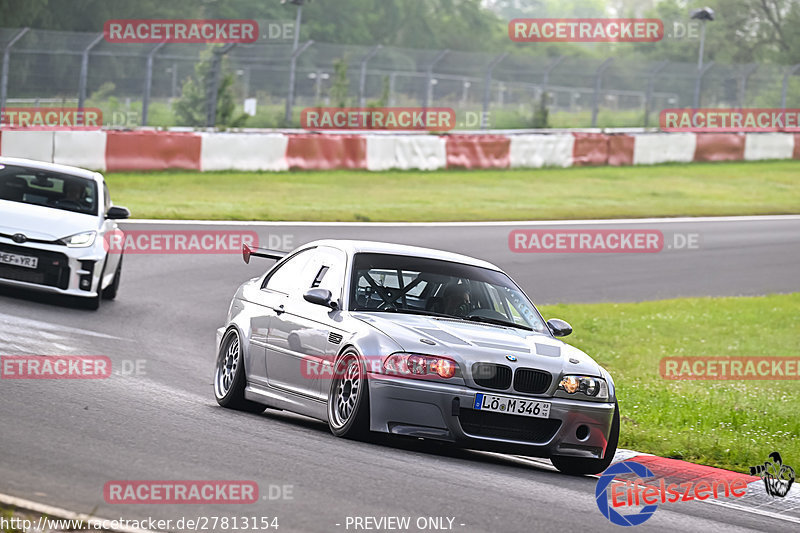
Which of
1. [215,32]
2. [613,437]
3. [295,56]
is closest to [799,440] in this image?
[613,437]

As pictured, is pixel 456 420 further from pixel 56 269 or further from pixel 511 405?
pixel 56 269

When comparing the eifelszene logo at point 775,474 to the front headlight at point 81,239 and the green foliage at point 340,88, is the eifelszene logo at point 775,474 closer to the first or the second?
the front headlight at point 81,239

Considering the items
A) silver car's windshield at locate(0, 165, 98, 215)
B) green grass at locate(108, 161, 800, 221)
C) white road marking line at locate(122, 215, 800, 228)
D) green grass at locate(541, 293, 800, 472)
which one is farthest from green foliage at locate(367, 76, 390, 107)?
silver car's windshield at locate(0, 165, 98, 215)

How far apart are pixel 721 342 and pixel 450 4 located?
269 feet

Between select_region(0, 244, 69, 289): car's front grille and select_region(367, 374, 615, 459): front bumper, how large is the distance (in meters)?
6.78

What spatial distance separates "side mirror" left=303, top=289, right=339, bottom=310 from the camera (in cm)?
873

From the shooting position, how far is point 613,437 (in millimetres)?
8383

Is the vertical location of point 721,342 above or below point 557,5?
below

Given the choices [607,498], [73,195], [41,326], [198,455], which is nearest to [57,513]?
[198,455]

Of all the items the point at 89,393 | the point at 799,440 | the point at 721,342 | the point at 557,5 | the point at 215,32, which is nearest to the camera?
the point at 89,393

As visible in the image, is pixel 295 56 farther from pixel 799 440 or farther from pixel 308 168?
pixel 799 440

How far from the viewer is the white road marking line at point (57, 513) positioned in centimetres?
529

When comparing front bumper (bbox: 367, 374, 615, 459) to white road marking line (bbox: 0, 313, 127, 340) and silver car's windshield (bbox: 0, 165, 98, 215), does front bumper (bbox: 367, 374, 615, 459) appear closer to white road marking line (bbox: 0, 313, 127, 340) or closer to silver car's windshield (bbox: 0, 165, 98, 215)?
white road marking line (bbox: 0, 313, 127, 340)

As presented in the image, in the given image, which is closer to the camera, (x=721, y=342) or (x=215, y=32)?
(x=721, y=342)
